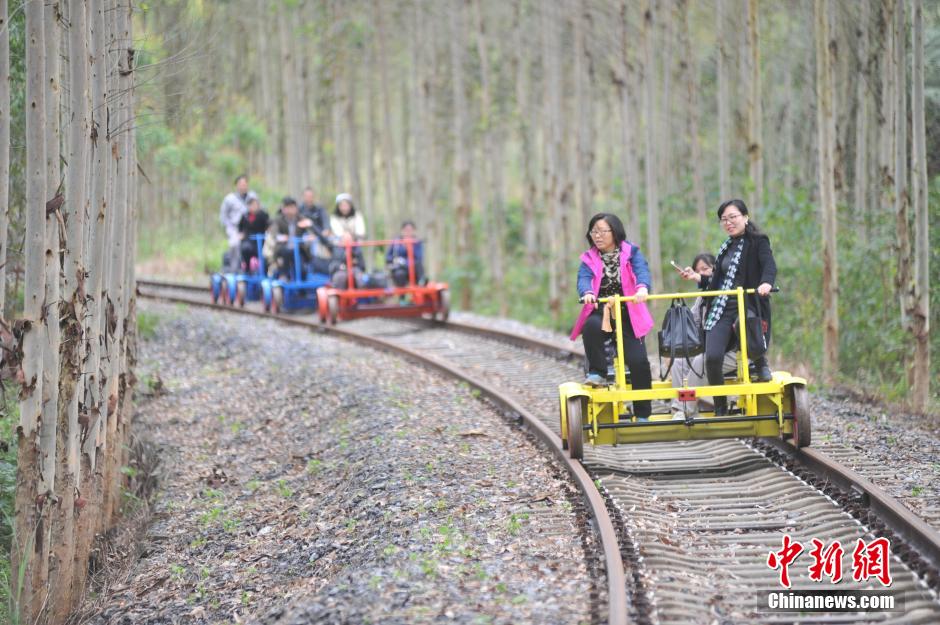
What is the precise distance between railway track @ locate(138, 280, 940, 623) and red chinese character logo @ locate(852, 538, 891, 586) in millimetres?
59

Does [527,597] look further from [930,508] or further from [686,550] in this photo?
[930,508]

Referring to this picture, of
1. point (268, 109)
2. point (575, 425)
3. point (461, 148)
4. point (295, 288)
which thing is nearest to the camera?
point (575, 425)

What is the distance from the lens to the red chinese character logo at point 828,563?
5734 millimetres

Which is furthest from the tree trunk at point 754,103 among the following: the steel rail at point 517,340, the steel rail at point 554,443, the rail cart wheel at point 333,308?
the rail cart wheel at point 333,308

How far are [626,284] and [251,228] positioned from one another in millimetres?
14692

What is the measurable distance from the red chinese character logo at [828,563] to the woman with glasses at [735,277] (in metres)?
2.48

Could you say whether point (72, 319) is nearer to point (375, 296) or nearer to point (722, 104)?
point (375, 296)

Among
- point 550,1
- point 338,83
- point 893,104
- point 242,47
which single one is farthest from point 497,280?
point 242,47

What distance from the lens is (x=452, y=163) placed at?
46000 millimetres

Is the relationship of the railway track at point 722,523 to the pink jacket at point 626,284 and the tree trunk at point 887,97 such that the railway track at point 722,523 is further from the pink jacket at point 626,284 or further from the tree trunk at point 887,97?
the tree trunk at point 887,97

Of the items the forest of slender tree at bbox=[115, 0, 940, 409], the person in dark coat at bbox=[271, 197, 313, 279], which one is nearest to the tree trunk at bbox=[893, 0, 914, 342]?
the forest of slender tree at bbox=[115, 0, 940, 409]

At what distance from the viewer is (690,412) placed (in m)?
8.41

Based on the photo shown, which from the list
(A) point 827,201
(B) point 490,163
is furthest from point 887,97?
(B) point 490,163

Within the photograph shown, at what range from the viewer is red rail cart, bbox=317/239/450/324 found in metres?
18.4
